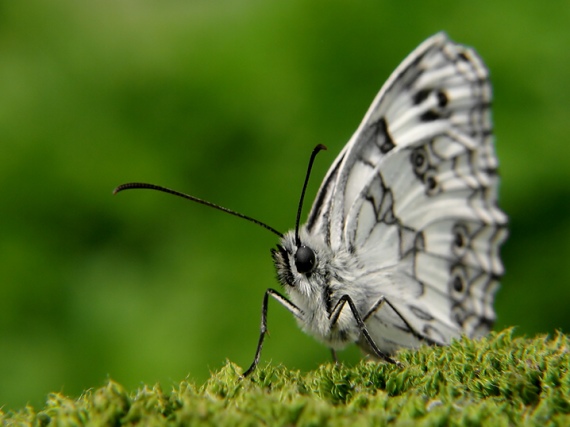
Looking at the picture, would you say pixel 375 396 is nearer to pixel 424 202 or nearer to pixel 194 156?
pixel 424 202

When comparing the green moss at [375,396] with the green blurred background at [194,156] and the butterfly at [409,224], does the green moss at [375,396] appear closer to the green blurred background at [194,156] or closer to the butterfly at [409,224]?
the butterfly at [409,224]

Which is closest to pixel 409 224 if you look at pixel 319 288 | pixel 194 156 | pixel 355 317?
pixel 319 288

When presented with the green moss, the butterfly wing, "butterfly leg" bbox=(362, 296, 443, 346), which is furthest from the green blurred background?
the green moss

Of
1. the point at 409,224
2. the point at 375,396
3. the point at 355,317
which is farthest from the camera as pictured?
the point at 409,224

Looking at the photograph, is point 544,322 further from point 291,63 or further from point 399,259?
point 291,63

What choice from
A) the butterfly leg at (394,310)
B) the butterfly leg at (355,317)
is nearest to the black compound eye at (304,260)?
the butterfly leg at (355,317)

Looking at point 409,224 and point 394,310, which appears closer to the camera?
point 394,310

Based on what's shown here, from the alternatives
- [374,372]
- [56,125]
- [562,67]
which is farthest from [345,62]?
[374,372]
